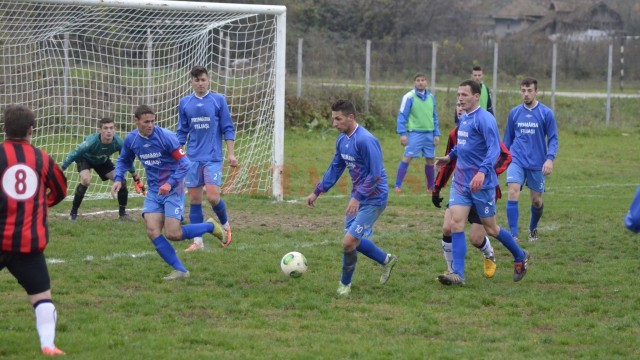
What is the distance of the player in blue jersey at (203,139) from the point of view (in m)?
10.1

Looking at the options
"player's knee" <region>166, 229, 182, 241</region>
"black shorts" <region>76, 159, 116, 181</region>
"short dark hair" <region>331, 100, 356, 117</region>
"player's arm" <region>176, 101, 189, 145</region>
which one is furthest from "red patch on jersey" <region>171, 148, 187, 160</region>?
"black shorts" <region>76, 159, 116, 181</region>

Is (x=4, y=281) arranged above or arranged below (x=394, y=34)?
below

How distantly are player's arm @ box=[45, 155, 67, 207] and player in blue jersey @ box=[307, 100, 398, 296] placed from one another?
249 cm

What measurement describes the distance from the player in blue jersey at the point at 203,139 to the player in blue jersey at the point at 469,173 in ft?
9.23

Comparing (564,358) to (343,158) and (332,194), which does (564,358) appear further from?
(332,194)

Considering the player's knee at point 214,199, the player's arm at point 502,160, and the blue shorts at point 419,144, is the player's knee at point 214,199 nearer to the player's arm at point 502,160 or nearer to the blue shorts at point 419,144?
the player's arm at point 502,160

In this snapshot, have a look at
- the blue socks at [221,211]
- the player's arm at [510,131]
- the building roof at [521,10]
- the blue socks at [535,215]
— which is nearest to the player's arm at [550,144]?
the player's arm at [510,131]

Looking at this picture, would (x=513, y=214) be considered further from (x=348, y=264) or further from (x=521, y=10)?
(x=521, y=10)

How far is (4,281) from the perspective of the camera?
8133 mm

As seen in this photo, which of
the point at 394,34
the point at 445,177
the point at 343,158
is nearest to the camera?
the point at 343,158

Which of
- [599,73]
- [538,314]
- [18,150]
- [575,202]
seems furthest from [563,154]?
[18,150]

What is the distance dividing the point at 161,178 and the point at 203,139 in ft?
5.86

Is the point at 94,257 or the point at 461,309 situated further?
the point at 94,257

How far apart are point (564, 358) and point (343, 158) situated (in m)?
2.68
